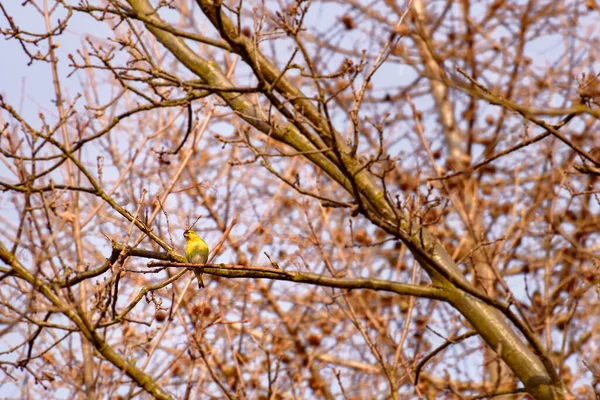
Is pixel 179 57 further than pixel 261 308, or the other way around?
pixel 261 308

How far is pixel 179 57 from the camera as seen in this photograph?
14.9 feet

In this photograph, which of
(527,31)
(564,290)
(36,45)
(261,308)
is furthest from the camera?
(527,31)

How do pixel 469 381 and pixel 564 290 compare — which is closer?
pixel 469 381

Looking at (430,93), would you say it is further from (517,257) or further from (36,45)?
(36,45)

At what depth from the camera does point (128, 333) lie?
520cm

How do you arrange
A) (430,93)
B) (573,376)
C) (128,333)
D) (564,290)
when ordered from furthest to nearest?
(430,93), (564,290), (573,376), (128,333)

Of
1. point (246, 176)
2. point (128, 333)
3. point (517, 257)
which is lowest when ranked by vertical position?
point (128, 333)

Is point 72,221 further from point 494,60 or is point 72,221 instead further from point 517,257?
point 494,60

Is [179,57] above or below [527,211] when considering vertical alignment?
below

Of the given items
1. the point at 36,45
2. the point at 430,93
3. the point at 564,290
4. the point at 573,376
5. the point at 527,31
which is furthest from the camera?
the point at 430,93

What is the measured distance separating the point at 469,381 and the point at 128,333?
347cm

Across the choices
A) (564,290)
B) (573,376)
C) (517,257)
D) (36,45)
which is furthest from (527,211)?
(36,45)

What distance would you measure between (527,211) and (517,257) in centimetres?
54

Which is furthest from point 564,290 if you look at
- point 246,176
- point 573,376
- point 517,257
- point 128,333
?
point 128,333
